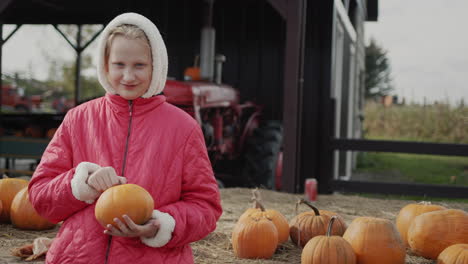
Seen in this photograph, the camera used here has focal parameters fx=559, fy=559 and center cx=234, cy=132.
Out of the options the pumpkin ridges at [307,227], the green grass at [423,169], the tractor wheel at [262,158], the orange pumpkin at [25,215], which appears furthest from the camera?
the green grass at [423,169]

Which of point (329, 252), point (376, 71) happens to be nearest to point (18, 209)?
point (329, 252)

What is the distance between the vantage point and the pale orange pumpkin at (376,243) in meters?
3.30

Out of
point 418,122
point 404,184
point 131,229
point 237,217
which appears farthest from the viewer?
point 418,122

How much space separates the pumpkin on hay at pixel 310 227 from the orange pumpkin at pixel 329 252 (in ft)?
1.77

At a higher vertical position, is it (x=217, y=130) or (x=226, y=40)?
(x=226, y=40)

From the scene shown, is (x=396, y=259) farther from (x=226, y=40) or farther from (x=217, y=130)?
(x=226, y=40)

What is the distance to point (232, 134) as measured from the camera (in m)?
7.62

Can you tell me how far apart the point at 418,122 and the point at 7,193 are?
12.0 meters

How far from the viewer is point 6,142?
7.70m

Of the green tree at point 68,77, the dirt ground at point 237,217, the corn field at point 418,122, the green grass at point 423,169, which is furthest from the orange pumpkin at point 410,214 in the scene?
the green tree at point 68,77

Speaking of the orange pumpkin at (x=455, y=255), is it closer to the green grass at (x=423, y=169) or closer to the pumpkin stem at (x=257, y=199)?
the pumpkin stem at (x=257, y=199)

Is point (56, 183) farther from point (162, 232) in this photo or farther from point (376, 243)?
point (376, 243)

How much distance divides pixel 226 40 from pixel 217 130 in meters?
2.48

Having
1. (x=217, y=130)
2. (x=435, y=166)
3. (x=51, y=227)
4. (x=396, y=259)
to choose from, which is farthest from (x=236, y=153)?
(x=435, y=166)
